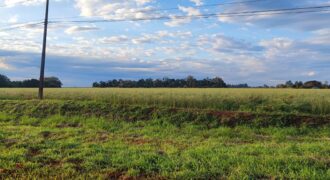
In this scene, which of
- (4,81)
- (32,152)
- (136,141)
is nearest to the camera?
(32,152)

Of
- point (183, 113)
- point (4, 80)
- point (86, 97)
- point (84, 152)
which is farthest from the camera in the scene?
point (4, 80)

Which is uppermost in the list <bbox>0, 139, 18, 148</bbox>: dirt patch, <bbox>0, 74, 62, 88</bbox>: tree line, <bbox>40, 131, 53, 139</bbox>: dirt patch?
<bbox>0, 74, 62, 88</bbox>: tree line

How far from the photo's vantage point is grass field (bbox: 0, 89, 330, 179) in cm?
794

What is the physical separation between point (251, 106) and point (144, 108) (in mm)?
5709

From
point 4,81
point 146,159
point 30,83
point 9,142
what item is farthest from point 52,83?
point 146,159

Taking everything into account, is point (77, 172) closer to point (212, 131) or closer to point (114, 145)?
point (114, 145)

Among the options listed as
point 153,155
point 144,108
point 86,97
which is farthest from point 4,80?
point 153,155

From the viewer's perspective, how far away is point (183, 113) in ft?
64.8

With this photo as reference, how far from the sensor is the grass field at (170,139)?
794cm

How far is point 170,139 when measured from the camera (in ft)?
43.0

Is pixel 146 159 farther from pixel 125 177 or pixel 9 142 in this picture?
pixel 9 142

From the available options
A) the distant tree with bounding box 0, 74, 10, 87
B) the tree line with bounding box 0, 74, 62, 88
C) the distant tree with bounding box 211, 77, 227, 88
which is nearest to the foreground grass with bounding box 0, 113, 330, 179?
the distant tree with bounding box 211, 77, 227, 88

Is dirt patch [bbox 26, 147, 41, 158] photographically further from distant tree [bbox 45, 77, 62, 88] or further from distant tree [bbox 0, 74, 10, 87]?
distant tree [bbox 0, 74, 10, 87]

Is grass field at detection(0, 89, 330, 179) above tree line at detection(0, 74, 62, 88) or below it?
below
